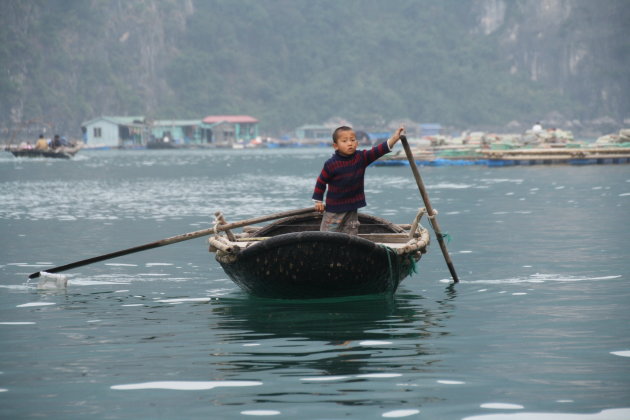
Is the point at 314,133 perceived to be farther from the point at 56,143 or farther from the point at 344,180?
the point at 344,180

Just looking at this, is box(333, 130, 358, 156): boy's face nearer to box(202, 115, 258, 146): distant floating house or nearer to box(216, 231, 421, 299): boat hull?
box(216, 231, 421, 299): boat hull

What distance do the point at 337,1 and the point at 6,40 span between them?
65304 mm

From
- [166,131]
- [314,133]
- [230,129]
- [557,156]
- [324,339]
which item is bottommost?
[324,339]

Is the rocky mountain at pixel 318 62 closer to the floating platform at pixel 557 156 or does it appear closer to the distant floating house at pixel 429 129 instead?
the distant floating house at pixel 429 129

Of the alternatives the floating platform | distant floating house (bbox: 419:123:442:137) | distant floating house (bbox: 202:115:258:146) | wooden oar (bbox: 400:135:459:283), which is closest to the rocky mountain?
distant floating house (bbox: 419:123:442:137)

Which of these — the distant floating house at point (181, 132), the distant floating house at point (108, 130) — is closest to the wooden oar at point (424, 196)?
the distant floating house at point (108, 130)

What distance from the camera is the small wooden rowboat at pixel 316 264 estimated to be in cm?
1019

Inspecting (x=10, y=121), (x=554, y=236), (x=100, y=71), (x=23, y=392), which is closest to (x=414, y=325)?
(x=23, y=392)

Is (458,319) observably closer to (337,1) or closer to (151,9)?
(151,9)

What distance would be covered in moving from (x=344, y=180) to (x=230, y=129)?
132m

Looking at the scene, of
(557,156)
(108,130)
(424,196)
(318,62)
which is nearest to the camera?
(424,196)

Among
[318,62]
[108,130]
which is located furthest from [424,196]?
[318,62]

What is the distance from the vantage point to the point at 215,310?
10820 millimetres

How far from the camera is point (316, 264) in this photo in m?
10.3
